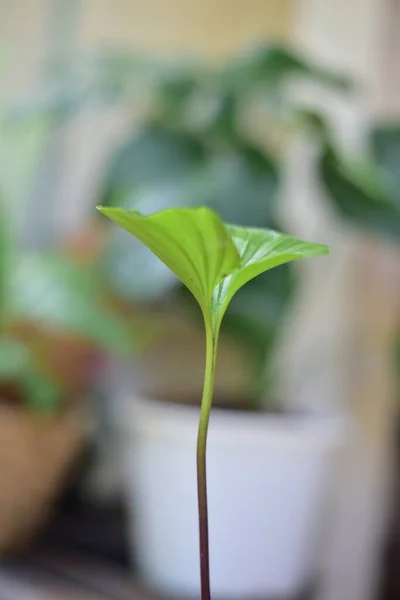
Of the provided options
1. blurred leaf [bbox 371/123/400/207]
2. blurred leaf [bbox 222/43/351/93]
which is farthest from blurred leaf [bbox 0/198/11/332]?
blurred leaf [bbox 371/123/400/207]

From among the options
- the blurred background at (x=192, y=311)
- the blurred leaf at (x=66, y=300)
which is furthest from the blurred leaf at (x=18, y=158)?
the blurred leaf at (x=66, y=300)

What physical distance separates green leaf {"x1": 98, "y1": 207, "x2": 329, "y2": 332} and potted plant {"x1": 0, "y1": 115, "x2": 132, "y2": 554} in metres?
0.33

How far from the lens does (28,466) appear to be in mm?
542

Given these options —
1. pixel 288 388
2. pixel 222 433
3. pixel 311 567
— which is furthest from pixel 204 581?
pixel 288 388

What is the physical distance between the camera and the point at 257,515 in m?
0.52

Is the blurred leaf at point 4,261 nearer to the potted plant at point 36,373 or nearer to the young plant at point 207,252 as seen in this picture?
the potted plant at point 36,373

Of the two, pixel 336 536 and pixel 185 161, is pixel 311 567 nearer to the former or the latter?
pixel 336 536

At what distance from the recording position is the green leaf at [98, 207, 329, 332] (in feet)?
0.63

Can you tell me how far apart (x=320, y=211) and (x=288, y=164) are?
77 millimetres

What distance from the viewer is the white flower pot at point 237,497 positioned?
20.5 inches

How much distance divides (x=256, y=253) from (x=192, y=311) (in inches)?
18.1

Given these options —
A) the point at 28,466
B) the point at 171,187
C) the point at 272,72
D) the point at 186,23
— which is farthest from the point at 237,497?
the point at 186,23

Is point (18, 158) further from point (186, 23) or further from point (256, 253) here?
point (256, 253)

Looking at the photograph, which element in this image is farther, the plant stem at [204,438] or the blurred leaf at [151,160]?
the blurred leaf at [151,160]
